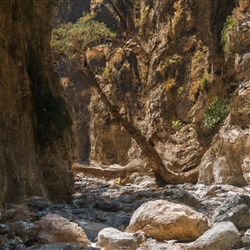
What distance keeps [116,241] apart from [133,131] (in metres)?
8.92

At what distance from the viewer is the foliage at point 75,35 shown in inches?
608

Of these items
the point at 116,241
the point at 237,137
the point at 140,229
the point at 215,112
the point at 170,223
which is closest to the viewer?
the point at 116,241

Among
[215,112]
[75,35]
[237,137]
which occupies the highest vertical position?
[75,35]

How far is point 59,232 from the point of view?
538 cm

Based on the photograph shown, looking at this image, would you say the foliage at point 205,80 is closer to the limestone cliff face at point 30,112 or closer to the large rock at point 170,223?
the limestone cliff face at point 30,112

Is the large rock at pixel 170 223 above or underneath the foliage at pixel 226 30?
underneath

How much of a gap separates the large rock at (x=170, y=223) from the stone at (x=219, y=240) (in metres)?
0.62

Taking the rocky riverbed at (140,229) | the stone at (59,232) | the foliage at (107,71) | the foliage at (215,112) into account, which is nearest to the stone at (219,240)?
the rocky riverbed at (140,229)

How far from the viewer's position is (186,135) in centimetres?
1625

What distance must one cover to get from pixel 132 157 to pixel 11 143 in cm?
1472

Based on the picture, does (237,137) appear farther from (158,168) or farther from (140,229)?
(140,229)

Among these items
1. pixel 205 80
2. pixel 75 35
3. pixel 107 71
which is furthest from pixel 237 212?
pixel 107 71

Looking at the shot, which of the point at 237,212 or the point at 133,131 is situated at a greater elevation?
the point at 133,131

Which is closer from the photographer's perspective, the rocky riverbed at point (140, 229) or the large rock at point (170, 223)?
the rocky riverbed at point (140, 229)
